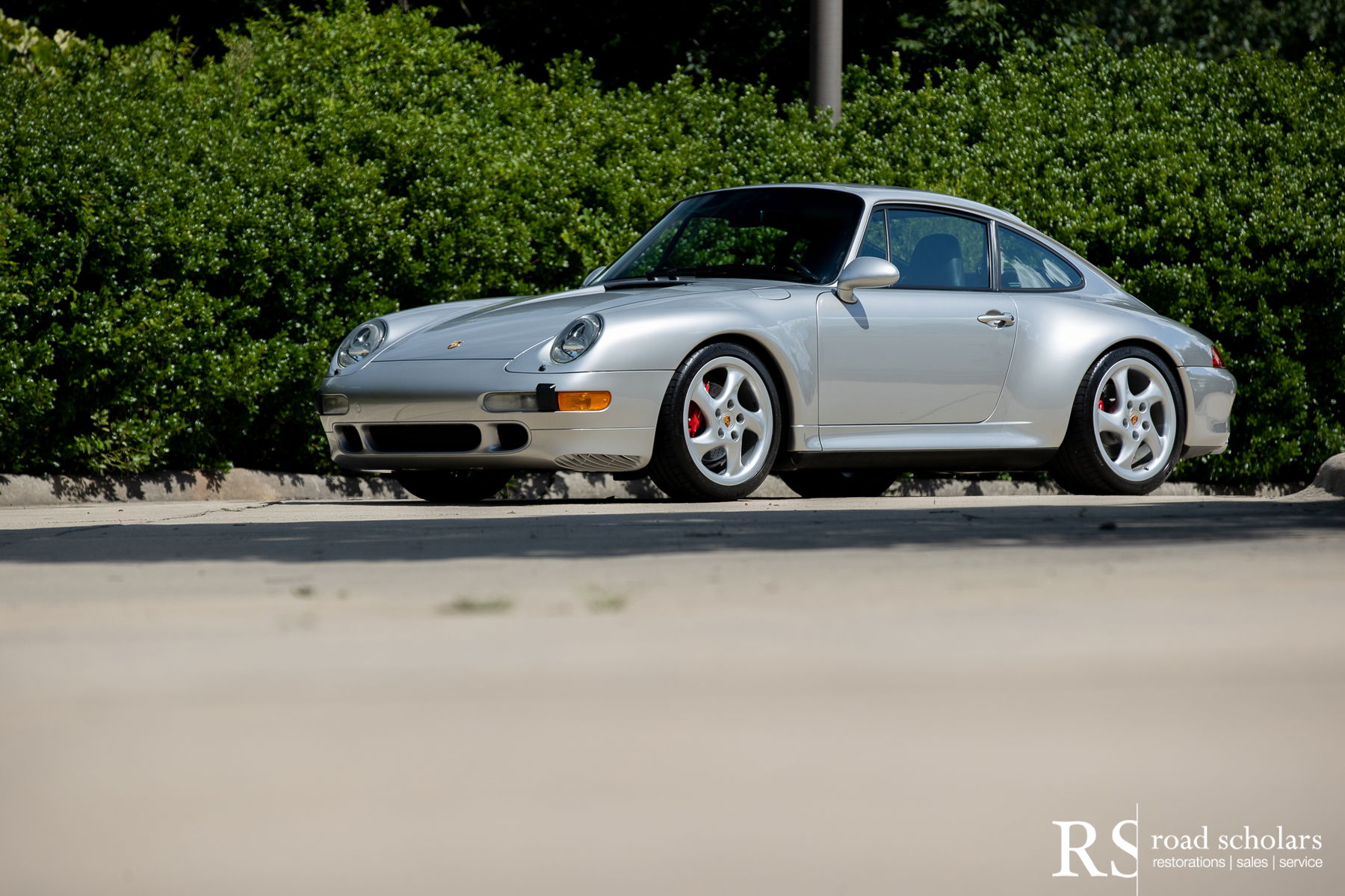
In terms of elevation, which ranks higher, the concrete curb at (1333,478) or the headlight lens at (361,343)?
the headlight lens at (361,343)

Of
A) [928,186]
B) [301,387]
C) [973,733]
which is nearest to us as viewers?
[973,733]

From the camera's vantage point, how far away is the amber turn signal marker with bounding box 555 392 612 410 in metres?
7.16

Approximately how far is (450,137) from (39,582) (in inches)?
249

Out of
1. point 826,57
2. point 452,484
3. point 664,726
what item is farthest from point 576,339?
point 826,57

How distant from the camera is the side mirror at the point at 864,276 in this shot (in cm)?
778

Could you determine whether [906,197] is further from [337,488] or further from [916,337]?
[337,488]

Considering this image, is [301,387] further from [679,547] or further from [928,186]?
[679,547]

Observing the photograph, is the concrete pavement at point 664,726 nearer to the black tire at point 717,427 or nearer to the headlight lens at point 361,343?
the black tire at point 717,427

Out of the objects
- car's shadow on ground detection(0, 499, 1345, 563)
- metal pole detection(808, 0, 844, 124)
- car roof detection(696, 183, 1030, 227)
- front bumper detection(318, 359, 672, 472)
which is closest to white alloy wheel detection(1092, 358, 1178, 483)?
car roof detection(696, 183, 1030, 227)

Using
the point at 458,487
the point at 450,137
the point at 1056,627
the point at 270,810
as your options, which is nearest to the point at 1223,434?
the point at 458,487

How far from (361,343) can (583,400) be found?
1384 mm

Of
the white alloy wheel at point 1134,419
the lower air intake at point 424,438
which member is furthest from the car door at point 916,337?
the lower air intake at point 424,438

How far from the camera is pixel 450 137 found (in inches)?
402

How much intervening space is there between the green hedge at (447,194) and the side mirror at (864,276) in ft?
8.40
